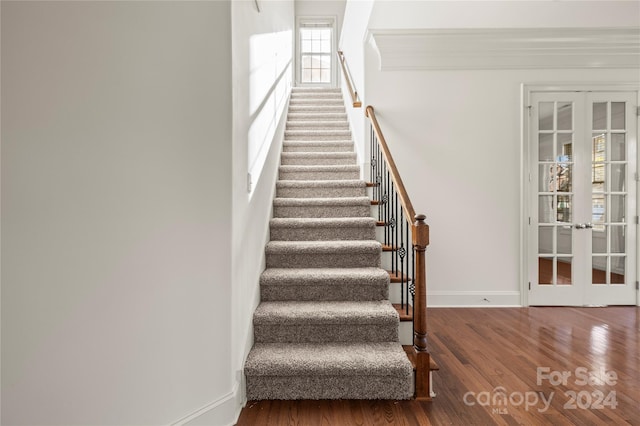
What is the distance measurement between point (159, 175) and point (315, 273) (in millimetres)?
1366

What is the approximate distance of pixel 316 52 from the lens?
26.8 ft

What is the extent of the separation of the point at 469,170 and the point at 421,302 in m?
2.24

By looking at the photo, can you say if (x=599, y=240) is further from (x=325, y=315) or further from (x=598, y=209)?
(x=325, y=315)

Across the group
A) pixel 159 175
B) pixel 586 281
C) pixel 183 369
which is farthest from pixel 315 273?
pixel 586 281

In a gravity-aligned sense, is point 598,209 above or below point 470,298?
above

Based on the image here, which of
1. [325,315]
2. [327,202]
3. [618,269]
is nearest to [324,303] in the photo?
[325,315]

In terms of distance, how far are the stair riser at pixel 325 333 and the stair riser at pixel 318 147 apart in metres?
2.79

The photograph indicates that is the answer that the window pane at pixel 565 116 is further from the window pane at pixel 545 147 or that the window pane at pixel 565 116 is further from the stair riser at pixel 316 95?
the stair riser at pixel 316 95

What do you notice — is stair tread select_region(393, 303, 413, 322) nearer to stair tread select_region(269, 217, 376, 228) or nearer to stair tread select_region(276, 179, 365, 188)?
stair tread select_region(269, 217, 376, 228)

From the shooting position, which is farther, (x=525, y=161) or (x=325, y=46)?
(x=325, y=46)

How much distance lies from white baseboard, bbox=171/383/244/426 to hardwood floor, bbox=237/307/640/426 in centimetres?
8

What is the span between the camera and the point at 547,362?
7.82 ft

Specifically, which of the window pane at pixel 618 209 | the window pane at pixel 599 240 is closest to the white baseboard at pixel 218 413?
the window pane at pixel 599 240

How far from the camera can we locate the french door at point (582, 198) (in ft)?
12.2
